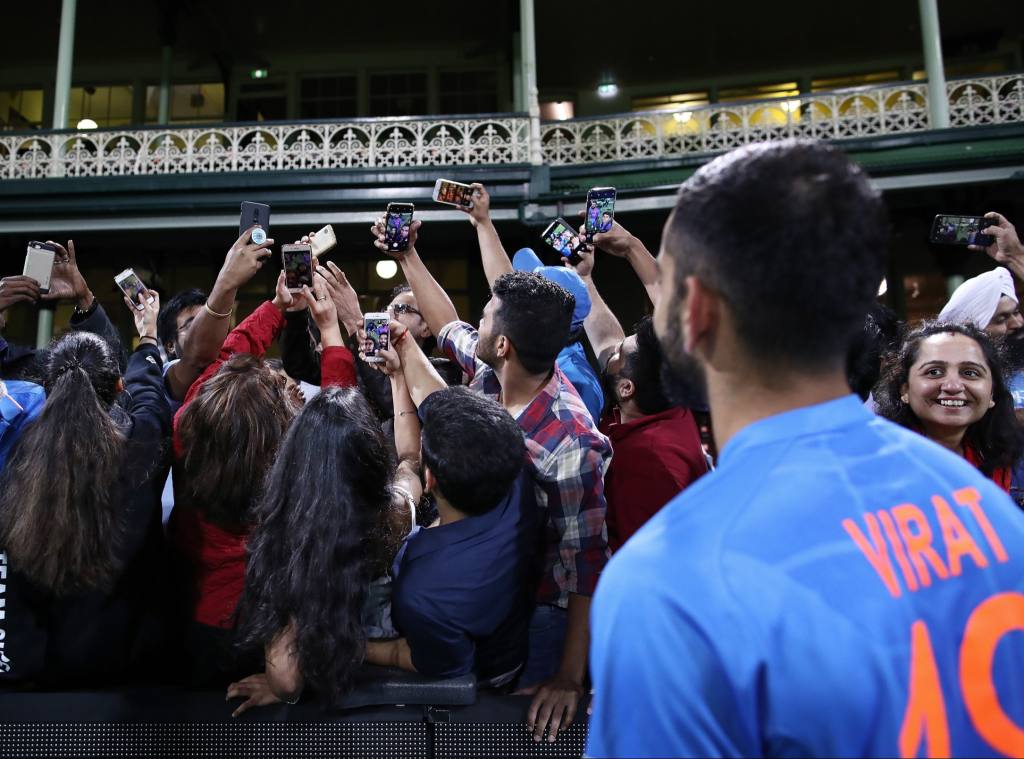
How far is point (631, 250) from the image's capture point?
390 cm

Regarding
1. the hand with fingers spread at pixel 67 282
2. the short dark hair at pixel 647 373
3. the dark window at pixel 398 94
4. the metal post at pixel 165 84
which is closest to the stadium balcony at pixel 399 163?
the metal post at pixel 165 84

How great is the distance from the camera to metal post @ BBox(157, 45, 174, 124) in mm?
14415

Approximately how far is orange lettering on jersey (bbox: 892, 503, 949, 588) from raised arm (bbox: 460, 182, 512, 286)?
2801 mm

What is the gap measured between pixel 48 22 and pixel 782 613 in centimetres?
1787

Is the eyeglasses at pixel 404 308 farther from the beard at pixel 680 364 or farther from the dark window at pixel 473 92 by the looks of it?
the dark window at pixel 473 92

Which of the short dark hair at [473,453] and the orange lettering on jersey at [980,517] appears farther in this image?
the short dark hair at [473,453]

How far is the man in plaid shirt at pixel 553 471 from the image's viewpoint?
2.57 meters

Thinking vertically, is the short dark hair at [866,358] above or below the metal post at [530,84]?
below

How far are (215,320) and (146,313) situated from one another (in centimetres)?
56

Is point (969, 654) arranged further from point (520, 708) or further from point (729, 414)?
point (520, 708)

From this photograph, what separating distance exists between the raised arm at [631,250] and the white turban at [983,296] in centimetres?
155

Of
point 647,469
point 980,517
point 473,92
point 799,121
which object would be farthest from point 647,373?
point 473,92

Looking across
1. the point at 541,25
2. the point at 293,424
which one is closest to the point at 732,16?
the point at 541,25

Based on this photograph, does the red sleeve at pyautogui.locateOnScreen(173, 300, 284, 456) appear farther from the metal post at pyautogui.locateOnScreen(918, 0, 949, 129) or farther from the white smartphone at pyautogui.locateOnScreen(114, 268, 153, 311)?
the metal post at pyautogui.locateOnScreen(918, 0, 949, 129)
